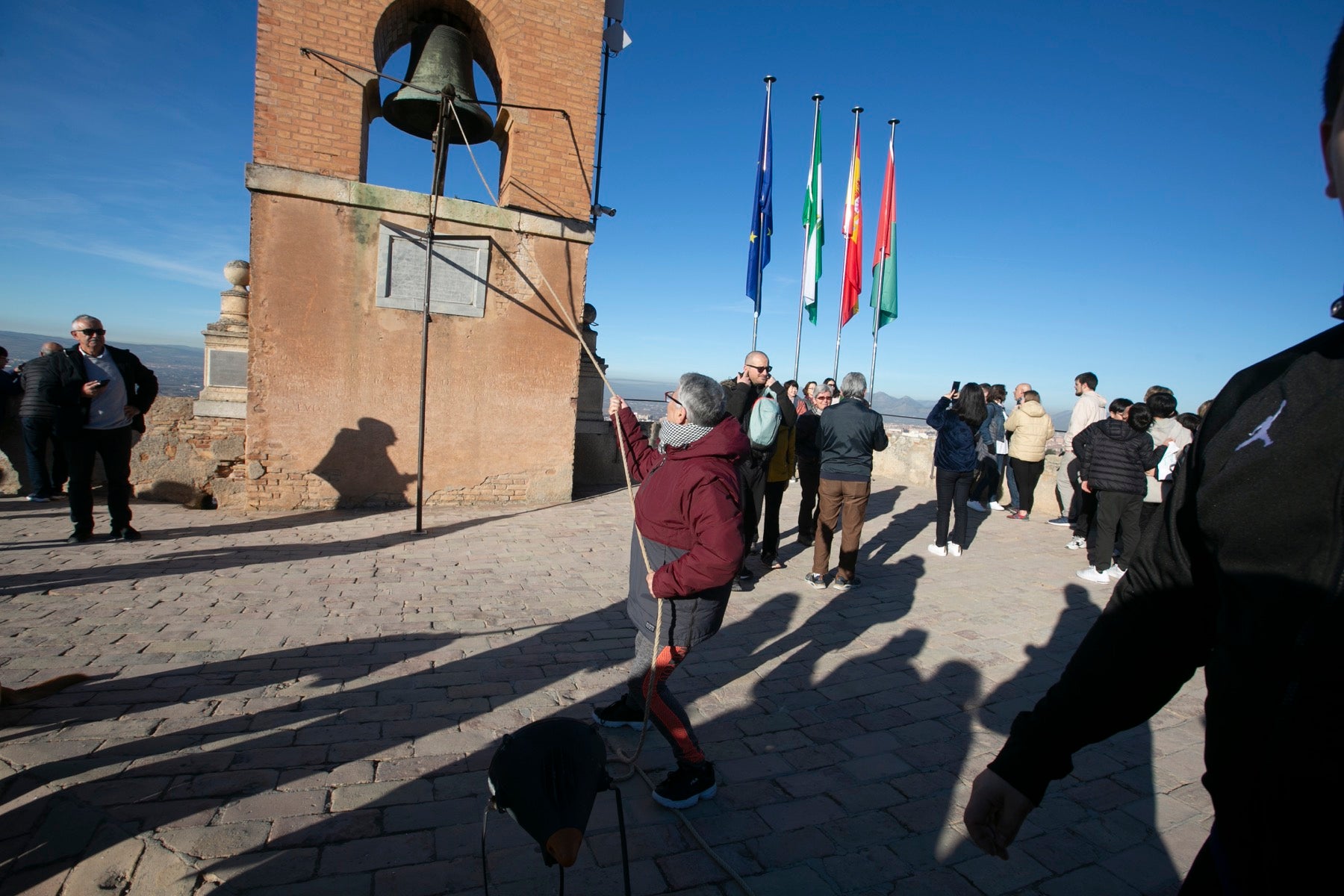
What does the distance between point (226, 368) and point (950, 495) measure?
9324mm

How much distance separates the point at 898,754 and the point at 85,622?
5.33 metres

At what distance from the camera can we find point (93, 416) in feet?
21.6

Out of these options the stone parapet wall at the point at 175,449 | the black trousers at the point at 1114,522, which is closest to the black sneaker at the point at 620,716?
the black trousers at the point at 1114,522

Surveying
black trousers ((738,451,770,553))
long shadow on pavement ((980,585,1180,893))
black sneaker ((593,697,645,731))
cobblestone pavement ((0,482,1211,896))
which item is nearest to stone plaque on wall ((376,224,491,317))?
cobblestone pavement ((0,482,1211,896))

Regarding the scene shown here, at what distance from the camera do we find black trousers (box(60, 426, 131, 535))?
6.57 metres

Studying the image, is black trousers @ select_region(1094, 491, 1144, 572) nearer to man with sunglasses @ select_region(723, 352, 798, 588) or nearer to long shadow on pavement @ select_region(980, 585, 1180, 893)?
long shadow on pavement @ select_region(980, 585, 1180, 893)

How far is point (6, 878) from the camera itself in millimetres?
2348

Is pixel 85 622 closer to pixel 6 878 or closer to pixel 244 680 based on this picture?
pixel 244 680

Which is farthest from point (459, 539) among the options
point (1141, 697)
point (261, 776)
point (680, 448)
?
point (1141, 697)

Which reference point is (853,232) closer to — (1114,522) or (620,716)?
(1114,522)

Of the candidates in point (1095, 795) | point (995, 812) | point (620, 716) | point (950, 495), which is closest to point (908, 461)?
point (950, 495)

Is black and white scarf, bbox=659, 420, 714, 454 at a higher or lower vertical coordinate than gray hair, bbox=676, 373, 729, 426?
lower

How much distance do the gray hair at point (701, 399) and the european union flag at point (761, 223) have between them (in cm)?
1037

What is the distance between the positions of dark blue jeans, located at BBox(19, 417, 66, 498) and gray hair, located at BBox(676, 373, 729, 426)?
8.15 metres
